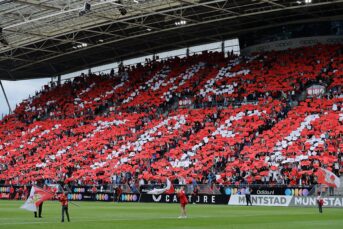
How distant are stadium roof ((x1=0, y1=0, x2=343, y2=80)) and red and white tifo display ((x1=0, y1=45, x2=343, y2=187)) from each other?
115 inches

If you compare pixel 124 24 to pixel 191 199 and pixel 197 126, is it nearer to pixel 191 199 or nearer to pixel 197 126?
pixel 197 126

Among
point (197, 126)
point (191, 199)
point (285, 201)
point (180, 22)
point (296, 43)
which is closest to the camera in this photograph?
point (285, 201)

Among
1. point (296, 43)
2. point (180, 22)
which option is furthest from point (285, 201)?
point (180, 22)

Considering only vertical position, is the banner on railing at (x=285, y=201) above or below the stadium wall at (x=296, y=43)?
below

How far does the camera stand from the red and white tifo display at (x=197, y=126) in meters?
47.9

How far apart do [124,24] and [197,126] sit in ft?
41.5

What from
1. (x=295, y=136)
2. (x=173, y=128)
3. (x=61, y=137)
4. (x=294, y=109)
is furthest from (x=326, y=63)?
(x=61, y=137)

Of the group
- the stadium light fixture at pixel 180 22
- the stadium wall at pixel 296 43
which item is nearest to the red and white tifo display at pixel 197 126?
the stadium wall at pixel 296 43

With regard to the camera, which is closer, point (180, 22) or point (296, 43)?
point (180, 22)

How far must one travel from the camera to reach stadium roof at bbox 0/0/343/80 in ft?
175

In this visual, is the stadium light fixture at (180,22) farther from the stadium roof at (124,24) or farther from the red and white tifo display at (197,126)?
the red and white tifo display at (197,126)

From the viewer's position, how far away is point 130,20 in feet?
194

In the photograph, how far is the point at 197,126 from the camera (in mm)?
57562

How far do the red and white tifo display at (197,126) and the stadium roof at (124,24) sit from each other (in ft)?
9.62
